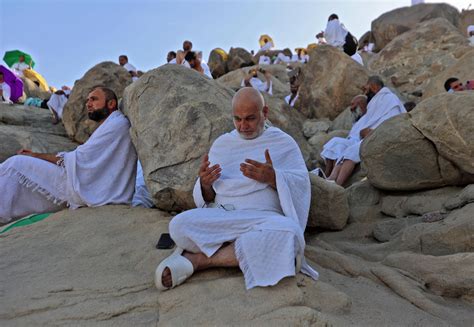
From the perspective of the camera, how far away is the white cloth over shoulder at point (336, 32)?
1463cm

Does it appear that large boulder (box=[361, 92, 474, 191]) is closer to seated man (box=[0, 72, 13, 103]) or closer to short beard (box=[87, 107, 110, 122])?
short beard (box=[87, 107, 110, 122])

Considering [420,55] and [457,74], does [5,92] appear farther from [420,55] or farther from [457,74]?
[420,55]

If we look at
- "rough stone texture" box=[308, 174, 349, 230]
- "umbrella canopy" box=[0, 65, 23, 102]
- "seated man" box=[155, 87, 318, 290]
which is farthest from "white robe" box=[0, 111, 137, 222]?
"umbrella canopy" box=[0, 65, 23, 102]

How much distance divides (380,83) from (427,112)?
2.78m

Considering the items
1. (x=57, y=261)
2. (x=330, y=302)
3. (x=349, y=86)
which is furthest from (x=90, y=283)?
(x=349, y=86)

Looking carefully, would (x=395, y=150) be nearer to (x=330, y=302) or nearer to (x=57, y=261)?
(x=330, y=302)

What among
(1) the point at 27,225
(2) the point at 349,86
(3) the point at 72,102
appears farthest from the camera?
(2) the point at 349,86

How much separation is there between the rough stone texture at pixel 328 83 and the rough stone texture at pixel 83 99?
4.38m

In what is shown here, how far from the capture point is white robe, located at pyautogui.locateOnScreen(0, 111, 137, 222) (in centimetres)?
468

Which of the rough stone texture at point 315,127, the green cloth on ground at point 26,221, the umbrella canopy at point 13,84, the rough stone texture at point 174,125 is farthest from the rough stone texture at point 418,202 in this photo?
the umbrella canopy at point 13,84

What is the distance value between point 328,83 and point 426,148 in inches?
239

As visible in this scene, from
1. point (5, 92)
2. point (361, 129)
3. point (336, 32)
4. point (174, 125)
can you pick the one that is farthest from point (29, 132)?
point (336, 32)

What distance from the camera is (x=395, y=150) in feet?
16.2

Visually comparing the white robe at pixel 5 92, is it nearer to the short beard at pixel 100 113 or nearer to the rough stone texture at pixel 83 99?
the rough stone texture at pixel 83 99
